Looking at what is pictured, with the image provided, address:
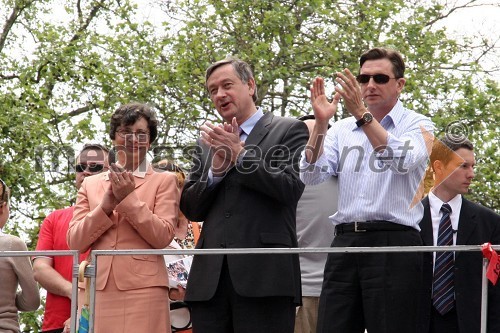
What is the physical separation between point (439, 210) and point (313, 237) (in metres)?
0.88

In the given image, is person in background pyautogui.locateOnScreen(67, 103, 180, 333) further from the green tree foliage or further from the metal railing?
the green tree foliage

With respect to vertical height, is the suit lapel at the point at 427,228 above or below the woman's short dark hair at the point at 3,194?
below

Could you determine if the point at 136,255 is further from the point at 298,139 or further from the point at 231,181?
the point at 298,139

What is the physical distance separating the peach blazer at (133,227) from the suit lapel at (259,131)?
23.2 inches

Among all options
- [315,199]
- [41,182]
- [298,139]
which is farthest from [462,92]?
[298,139]

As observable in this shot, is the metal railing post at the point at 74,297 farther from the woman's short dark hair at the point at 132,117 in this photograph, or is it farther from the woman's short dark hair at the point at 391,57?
the woman's short dark hair at the point at 391,57

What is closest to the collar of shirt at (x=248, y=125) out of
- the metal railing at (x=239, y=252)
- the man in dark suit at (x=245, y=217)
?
the man in dark suit at (x=245, y=217)

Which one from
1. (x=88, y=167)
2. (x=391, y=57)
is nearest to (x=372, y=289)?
(x=391, y=57)

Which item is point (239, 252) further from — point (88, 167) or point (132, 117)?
point (88, 167)

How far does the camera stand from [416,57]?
15.0 m

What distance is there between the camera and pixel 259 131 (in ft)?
19.5

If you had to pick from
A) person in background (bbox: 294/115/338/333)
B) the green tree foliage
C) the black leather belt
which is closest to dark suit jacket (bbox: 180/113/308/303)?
the black leather belt

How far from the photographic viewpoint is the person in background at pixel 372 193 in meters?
5.45

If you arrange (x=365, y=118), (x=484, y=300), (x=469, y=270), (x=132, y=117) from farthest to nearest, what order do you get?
(x=132, y=117) < (x=469, y=270) < (x=365, y=118) < (x=484, y=300)
